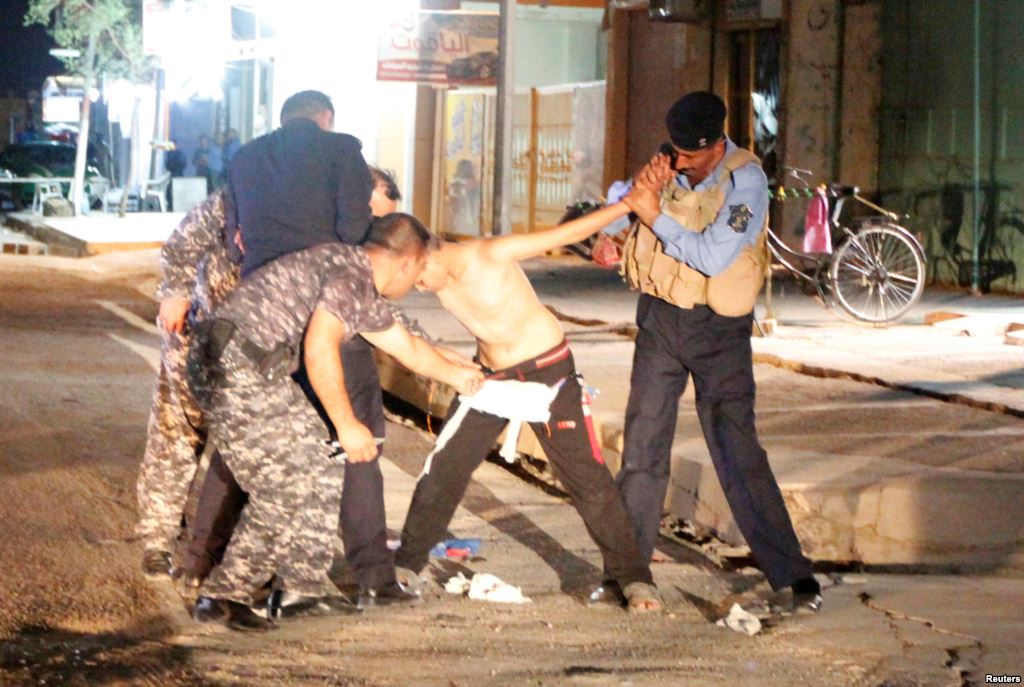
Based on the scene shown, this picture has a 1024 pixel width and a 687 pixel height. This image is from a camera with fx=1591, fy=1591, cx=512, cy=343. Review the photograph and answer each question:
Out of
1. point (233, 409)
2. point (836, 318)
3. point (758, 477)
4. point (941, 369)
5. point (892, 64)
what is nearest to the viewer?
point (233, 409)

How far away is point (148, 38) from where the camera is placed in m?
32.1

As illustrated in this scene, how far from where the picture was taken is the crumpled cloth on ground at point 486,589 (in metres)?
5.90

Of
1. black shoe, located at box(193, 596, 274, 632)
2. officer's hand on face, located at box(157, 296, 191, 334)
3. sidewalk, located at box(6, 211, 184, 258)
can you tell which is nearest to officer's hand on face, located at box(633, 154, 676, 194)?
officer's hand on face, located at box(157, 296, 191, 334)

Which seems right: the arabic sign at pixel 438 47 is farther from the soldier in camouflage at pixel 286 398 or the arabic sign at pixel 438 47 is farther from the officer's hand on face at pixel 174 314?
the soldier in camouflage at pixel 286 398

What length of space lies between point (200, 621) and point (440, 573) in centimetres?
115

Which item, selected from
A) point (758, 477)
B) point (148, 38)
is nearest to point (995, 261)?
point (758, 477)

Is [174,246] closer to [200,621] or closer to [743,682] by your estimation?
[200,621]

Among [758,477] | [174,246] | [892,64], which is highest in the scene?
[892,64]

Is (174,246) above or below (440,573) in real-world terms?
above

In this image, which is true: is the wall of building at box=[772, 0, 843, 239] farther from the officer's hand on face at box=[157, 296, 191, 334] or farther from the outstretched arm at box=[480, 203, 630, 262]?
the officer's hand on face at box=[157, 296, 191, 334]

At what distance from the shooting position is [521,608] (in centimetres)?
581

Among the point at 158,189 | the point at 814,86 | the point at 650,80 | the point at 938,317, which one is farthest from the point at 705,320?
the point at 158,189

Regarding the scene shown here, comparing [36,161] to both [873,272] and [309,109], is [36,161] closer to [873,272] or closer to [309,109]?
[873,272]

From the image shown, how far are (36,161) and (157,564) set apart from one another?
34.0 metres
